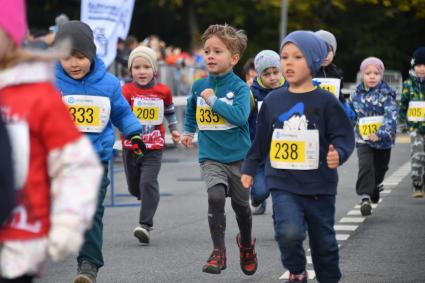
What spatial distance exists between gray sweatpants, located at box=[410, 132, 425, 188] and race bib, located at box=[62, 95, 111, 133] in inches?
306

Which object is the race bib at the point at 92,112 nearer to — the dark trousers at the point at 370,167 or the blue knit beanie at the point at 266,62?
the blue knit beanie at the point at 266,62

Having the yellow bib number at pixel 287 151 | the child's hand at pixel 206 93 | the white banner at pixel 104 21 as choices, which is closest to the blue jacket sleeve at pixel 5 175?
the yellow bib number at pixel 287 151

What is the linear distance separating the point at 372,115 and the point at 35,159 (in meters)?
9.47

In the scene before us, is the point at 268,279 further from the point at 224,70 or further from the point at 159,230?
the point at 159,230

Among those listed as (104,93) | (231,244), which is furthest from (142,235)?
(104,93)

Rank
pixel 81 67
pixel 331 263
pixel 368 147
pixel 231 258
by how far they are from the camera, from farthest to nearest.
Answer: pixel 368 147
pixel 231 258
pixel 81 67
pixel 331 263

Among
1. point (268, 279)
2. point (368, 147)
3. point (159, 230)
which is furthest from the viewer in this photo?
point (368, 147)

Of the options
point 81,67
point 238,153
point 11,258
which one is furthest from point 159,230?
point 11,258

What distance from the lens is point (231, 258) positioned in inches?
399

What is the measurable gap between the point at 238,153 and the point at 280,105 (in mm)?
1902

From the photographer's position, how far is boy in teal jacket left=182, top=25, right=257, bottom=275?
8.96 metres

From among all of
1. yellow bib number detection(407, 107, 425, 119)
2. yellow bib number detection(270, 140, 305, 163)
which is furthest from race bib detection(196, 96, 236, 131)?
yellow bib number detection(407, 107, 425, 119)

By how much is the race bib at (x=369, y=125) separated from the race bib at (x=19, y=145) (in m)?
9.45

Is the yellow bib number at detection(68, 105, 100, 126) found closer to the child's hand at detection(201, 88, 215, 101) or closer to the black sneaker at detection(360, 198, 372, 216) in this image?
the child's hand at detection(201, 88, 215, 101)
